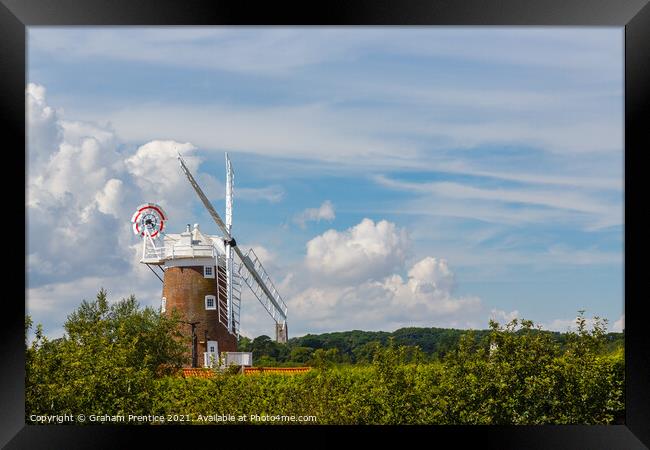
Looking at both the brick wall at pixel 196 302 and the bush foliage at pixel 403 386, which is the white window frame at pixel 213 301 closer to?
the brick wall at pixel 196 302

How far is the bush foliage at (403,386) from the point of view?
21.8ft

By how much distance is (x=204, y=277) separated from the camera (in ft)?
39.0

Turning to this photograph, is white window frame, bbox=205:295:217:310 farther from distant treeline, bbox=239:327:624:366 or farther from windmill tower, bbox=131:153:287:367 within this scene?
distant treeline, bbox=239:327:624:366

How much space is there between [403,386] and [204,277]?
5837 millimetres

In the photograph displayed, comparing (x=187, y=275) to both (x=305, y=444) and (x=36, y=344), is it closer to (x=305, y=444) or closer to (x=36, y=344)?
(x=36, y=344)

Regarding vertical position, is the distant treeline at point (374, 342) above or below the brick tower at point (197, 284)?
below

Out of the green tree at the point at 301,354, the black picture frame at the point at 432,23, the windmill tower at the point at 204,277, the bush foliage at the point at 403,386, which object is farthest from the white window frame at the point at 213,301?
the black picture frame at the point at 432,23

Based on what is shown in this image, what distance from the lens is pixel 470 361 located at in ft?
22.2

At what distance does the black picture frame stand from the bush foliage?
7.35ft

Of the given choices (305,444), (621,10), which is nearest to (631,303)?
(621,10)

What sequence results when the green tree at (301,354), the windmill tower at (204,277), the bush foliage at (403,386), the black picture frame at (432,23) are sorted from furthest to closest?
the windmill tower at (204,277), the green tree at (301,354), the bush foliage at (403,386), the black picture frame at (432,23)

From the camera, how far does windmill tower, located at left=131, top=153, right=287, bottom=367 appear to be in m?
10.9

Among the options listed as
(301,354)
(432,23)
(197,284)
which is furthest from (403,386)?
(197,284)

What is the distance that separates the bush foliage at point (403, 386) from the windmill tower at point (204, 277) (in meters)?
3.53
